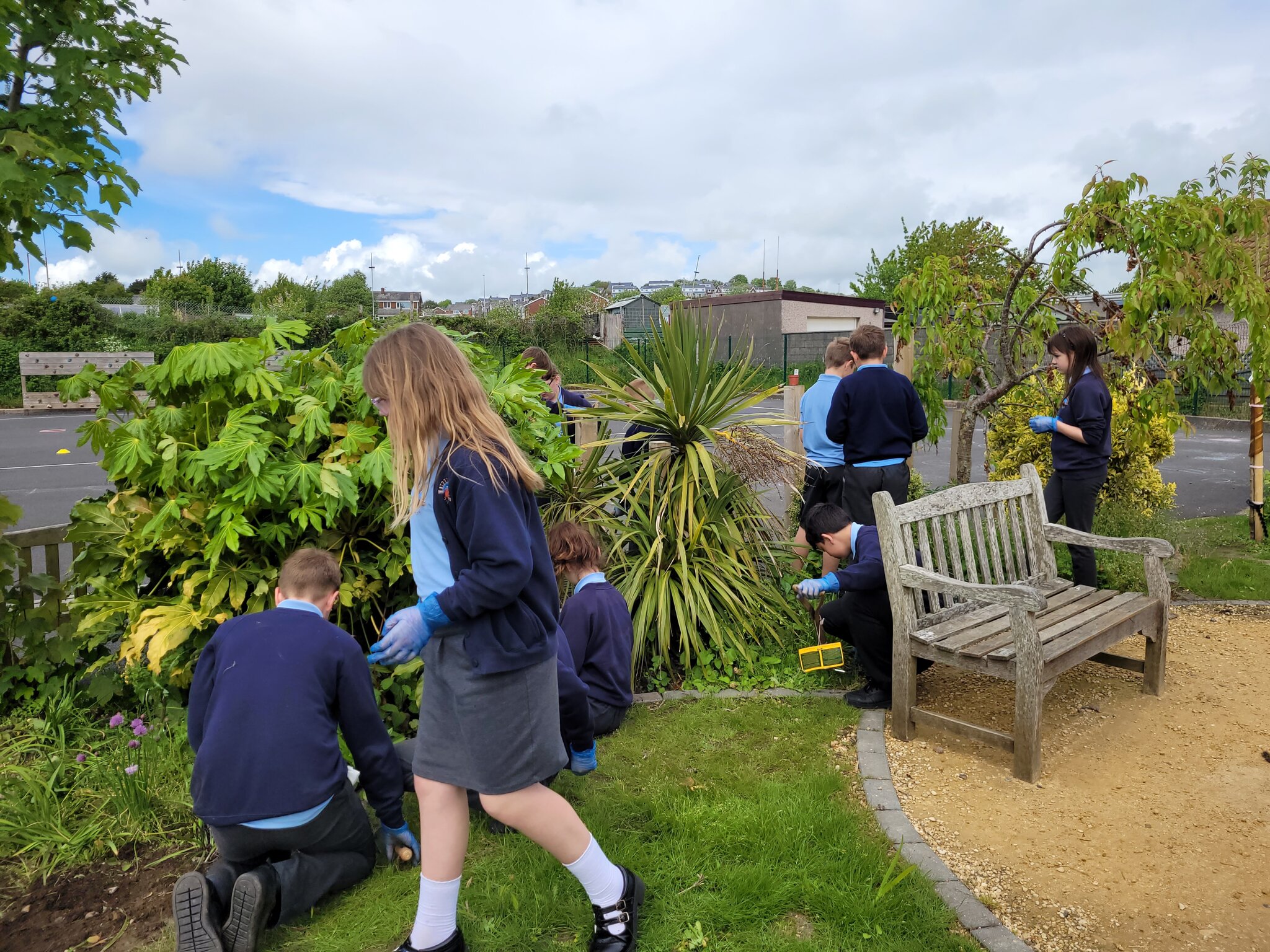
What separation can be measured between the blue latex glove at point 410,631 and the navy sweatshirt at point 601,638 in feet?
5.06

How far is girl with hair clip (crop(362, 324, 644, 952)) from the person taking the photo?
1.96 m

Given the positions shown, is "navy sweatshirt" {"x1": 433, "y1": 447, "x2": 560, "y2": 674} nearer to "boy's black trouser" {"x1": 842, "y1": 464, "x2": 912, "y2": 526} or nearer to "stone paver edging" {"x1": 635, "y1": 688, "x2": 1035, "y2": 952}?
"stone paver edging" {"x1": 635, "y1": 688, "x2": 1035, "y2": 952}

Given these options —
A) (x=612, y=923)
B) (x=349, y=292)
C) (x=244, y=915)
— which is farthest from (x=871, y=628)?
(x=349, y=292)

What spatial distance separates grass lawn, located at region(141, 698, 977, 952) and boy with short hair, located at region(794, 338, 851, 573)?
2.10 metres

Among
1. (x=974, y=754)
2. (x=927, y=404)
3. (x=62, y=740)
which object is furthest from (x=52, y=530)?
(x=927, y=404)

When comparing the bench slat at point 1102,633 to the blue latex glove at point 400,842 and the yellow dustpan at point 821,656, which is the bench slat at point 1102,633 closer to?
the yellow dustpan at point 821,656

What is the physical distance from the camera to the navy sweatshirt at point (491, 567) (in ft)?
6.33

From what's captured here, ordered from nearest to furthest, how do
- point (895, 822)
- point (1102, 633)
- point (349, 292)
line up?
point (895, 822) < point (1102, 633) < point (349, 292)

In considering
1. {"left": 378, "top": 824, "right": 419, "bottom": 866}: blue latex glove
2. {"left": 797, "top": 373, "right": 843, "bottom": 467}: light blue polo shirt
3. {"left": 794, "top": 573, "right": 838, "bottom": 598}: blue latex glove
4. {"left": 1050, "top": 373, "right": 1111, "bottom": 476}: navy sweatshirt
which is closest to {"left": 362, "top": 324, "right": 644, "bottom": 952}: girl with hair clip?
{"left": 378, "top": 824, "right": 419, "bottom": 866}: blue latex glove

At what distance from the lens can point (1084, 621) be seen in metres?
3.74

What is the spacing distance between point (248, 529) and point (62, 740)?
46.6 inches

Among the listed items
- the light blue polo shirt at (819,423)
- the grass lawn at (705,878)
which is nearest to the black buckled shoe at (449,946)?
the grass lawn at (705,878)

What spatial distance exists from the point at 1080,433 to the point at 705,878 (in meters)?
3.66

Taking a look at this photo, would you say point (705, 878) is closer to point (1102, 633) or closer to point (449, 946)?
point (449, 946)
